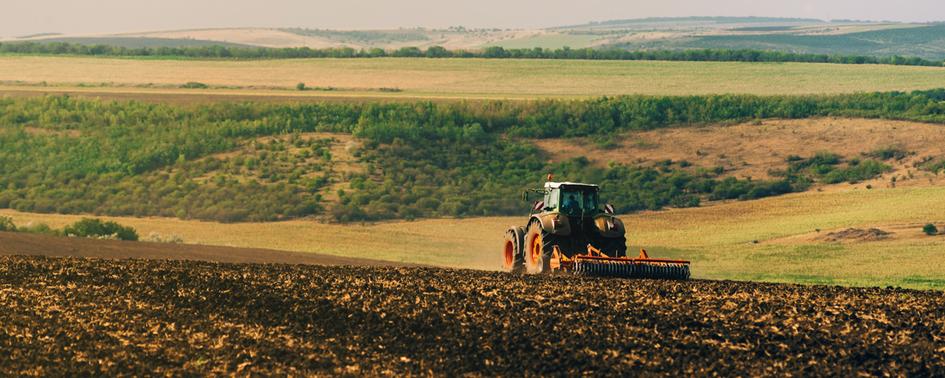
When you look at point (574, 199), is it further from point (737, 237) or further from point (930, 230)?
point (737, 237)

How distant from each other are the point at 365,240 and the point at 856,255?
60.3ft

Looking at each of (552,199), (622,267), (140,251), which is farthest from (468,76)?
(622,267)

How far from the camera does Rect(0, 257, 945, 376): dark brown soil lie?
57.5 ft

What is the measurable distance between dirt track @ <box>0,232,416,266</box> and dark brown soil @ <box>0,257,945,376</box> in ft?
25.8

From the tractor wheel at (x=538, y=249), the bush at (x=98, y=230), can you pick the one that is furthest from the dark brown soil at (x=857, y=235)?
the bush at (x=98, y=230)

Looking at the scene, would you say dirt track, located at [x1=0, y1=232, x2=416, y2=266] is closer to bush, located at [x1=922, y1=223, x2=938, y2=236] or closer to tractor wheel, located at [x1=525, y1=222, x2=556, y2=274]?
tractor wheel, located at [x1=525, y1=222, x2=556, y2=274]

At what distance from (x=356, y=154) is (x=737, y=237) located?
80.5 feet

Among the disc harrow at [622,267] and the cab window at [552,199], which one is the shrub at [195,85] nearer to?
the cab window at [552,199]

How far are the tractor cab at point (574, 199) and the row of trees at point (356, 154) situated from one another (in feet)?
94.2

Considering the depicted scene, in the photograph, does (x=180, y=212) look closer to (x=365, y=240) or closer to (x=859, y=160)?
(x=365, y=240)

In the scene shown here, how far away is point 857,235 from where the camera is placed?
153 ft

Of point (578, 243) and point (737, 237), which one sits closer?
point (578, 243)

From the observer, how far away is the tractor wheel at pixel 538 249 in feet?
98.7

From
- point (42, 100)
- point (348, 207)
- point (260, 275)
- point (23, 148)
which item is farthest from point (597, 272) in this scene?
point (42, 100)
